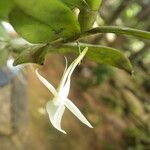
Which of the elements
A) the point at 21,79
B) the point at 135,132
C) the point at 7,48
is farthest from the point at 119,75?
the point at 7,48

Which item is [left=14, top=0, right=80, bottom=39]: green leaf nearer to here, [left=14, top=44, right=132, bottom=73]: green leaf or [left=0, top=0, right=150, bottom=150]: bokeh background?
[left=14, top=44, right=132, bottom=73]: green leaf

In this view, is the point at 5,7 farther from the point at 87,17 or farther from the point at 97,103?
the point at 97,103

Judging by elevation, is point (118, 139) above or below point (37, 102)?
below

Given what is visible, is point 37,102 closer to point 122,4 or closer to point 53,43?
point 122,4

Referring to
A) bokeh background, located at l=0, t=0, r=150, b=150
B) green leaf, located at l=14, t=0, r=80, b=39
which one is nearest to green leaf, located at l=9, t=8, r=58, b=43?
green leaf, located at l=14, t=0, r=80, b=39

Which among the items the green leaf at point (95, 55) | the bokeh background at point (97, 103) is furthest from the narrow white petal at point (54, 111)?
the bokeh background at point (97, 103)

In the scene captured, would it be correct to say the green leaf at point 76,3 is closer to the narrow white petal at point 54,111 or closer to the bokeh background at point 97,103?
the narrow white petal at point 54,111
